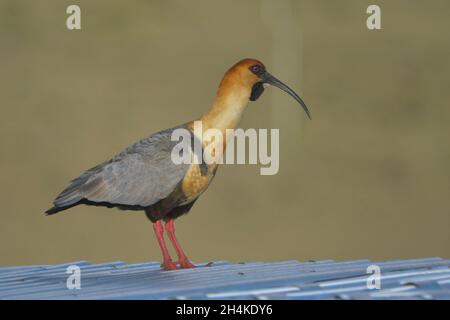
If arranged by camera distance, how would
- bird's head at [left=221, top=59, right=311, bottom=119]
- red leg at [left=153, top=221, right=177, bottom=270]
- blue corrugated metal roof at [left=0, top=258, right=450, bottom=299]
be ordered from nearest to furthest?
blue corrugated metal roof at [left=0, top=258, right=450, bottom=299], red leg at [left=153, top=221, right=177, bottom=270], bird's head at [left=221, top=59, right=311, bottom=119]

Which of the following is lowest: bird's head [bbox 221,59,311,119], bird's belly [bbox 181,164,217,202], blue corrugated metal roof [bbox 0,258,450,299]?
blue corrugated metal roof [bbox 0,258,450,299]

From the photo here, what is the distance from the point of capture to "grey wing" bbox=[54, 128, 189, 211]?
9180 millimetres

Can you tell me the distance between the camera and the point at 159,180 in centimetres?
924

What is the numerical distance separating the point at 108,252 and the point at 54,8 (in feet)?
26.7

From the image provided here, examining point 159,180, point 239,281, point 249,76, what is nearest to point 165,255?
point 159,180

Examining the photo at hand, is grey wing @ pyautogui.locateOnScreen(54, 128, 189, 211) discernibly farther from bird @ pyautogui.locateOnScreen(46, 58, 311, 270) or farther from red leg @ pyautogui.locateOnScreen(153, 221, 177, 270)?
red leg @ pyautogui.locateOnScreen(153, 221, 177, 270)

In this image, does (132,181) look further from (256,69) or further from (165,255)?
(256,69)

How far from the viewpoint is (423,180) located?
2931cm

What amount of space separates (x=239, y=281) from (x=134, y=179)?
6.14ft

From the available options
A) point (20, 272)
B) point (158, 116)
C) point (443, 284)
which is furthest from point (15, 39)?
point (443, 284)

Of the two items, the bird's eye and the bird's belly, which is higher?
the bird's eye

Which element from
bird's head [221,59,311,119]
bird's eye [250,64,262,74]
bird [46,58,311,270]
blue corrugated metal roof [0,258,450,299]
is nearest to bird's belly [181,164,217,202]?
bird [46,58,311,270]

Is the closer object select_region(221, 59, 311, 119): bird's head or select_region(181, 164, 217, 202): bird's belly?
select_region(181, 164, 217, 202): bird's belly

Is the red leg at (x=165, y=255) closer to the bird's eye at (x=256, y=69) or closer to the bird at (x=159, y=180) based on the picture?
the bird at (x=159, y=180)
